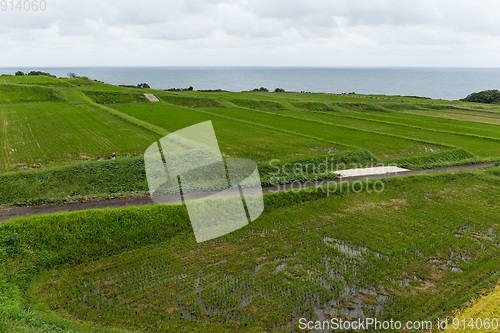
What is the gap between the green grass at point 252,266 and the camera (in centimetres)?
938

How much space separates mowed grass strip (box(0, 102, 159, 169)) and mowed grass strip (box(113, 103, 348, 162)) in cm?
531

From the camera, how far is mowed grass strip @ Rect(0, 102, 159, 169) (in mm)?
22625

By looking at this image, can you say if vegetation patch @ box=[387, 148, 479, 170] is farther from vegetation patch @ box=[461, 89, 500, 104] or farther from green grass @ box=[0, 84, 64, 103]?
vegetation patch @ box=[461, 89, 500, 104]

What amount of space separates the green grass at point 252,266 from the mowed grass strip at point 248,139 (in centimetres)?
1046

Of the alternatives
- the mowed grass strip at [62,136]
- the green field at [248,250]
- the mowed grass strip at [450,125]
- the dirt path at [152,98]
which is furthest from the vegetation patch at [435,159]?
the dirt path at [152,98]

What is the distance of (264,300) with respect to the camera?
982cm

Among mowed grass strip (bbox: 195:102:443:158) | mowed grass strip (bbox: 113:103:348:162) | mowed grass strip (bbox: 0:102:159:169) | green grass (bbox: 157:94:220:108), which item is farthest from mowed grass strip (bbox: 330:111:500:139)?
mowed grass strip (bbox: 0:102:159:169)

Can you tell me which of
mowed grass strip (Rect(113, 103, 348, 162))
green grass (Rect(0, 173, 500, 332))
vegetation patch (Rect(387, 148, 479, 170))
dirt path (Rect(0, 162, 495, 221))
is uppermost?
mowed grass strip (Rect(113, 103, 348, 162))

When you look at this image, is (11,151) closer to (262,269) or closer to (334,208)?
(262,269)

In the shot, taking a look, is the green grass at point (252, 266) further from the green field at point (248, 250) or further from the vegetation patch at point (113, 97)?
the vegetation patch at point (113, 97)

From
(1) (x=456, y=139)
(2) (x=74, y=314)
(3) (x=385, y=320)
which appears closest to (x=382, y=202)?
(3) (x=385, y=320)

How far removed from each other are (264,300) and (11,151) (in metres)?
24.0

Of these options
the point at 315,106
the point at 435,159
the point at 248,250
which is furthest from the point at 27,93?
the point at 435,159

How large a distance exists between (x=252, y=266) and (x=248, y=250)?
121 cm
